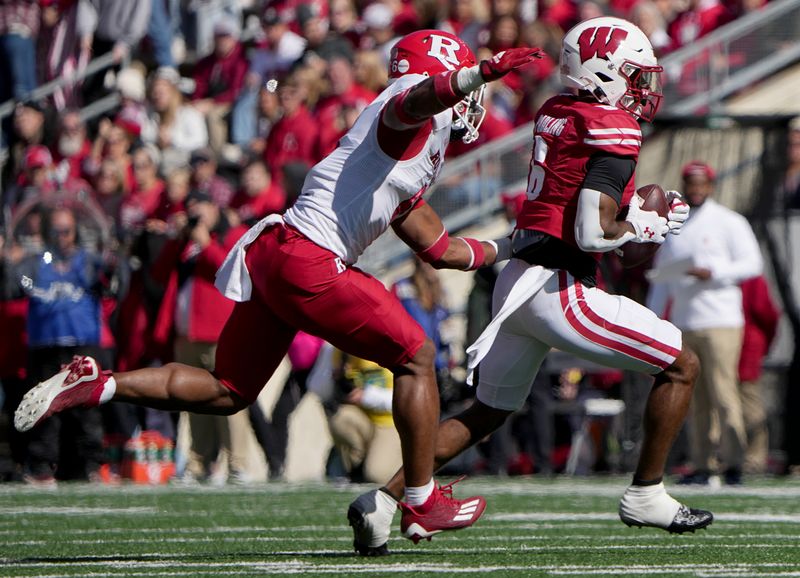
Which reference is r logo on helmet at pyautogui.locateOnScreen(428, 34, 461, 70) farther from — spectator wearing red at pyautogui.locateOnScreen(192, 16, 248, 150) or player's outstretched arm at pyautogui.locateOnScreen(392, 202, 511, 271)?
spectator wearing red at pyautogui.locateOnScreen(192, 16, 248, 150)

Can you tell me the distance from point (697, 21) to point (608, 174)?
26.9 ft

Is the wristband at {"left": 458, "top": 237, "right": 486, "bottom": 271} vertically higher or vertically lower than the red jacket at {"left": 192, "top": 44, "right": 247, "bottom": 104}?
lower

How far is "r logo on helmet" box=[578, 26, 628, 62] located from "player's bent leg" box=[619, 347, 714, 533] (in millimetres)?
1068

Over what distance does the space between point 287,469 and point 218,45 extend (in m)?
5.63

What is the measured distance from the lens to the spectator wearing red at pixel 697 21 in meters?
13.7

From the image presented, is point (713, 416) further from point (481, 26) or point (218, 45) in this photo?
point (218, 45)

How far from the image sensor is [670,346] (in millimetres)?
6047

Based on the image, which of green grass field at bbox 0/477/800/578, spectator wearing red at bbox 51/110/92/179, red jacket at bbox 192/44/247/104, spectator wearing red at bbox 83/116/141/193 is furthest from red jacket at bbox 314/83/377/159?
green grass field at bbox 0/477/800/578

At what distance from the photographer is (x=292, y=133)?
534 inches

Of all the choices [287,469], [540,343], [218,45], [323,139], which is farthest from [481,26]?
[540,343]

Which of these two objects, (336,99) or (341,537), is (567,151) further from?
(336,99)

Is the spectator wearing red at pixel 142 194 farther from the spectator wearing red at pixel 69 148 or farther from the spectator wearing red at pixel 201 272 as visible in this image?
the spectator wearing red at pixel 201 272

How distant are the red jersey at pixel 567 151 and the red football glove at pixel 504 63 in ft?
1.74

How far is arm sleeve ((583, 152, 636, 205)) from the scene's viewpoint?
591cm
